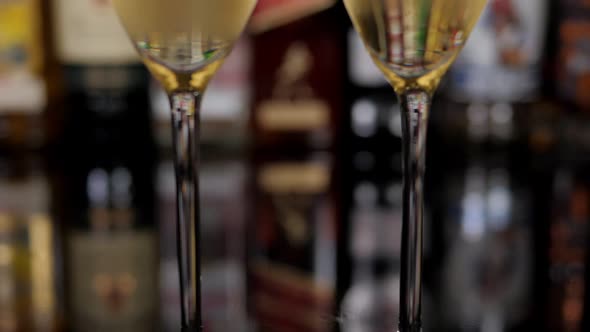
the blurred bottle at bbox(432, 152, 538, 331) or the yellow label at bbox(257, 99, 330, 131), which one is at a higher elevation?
the yellow label at bbox(257, 99, 330, 131)

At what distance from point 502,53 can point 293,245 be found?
503mm

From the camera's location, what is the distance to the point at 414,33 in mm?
398

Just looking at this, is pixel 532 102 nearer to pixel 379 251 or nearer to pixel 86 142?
pixel 379 251

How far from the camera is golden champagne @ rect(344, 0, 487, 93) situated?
1.28 ft

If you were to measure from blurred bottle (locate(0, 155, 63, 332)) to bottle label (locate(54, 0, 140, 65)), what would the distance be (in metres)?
0.19

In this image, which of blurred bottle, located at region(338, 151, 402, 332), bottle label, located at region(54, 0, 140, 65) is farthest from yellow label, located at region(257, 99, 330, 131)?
bottle label, located at region(54, 0, 140, 65)

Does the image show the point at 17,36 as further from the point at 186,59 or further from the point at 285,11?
the point at 186,59

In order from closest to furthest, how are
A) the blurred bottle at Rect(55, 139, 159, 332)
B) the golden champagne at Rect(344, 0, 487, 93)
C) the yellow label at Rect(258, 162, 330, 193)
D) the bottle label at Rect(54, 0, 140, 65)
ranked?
the golden champagne at Rect(344, 0, 487, 93), the blurred bottle at Rect(55, 139, 159, 332), the yellow label at Rect(258, 162, 330, 193), the bottle label at Rect(54, 0, 140, 65)

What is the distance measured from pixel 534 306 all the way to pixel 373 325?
0.39ft

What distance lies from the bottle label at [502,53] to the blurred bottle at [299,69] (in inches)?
6.9

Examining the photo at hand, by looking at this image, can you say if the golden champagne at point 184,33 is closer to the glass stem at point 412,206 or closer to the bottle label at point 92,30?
the glass stem at point 412,206

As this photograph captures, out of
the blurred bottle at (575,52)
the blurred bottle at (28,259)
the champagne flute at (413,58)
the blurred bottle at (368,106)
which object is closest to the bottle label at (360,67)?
the blurred bottle at (368,106)

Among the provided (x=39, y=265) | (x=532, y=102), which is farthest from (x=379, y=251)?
(x=532, y=102)

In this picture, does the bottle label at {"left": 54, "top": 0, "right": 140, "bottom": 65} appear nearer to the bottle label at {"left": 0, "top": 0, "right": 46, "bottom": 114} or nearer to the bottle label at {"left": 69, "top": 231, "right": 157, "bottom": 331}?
the bottle label at {"left": 0, "top": 0, "right": 46, "bottom": 114}
